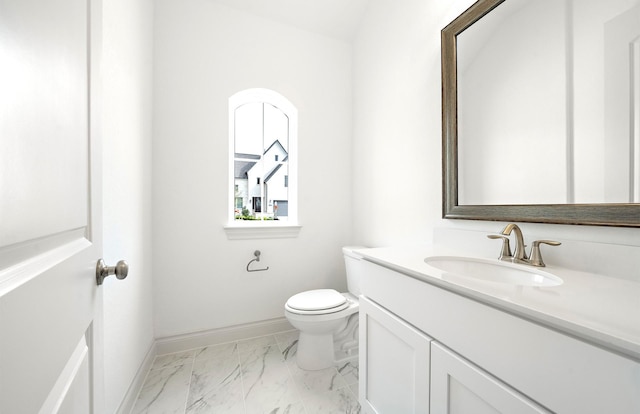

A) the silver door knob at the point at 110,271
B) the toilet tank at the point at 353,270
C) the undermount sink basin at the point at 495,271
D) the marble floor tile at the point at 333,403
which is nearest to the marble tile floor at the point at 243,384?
the marble floor tile at the point at 333,403

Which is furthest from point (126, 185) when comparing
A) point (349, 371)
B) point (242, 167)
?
point (349, 371)

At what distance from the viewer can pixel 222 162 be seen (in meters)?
1.94

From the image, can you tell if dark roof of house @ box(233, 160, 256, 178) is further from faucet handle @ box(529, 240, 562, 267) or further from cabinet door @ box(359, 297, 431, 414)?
faucet handle @ box(529, 240, 562, 267)

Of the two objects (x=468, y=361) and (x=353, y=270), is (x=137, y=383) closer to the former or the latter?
(x=353, y=270)

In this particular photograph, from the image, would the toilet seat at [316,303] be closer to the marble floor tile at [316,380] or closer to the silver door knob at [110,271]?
the marble floor tile at [316,380]

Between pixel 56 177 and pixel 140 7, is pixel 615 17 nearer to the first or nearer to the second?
pixel 56 177

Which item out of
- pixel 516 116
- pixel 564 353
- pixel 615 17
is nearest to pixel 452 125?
pixel 516 116

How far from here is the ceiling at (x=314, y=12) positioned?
6.46 feet

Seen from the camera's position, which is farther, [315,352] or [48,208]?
[315,352]

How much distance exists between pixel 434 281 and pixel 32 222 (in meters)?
0.86

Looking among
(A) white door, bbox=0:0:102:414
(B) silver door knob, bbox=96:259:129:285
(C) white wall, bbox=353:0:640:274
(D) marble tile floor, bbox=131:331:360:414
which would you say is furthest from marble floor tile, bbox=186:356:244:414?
(C) white wall, bbox=353:0:640:274

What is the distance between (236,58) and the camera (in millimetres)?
1974

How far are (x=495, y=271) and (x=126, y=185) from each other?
5.56 ft

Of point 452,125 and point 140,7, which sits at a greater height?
point 140,7
